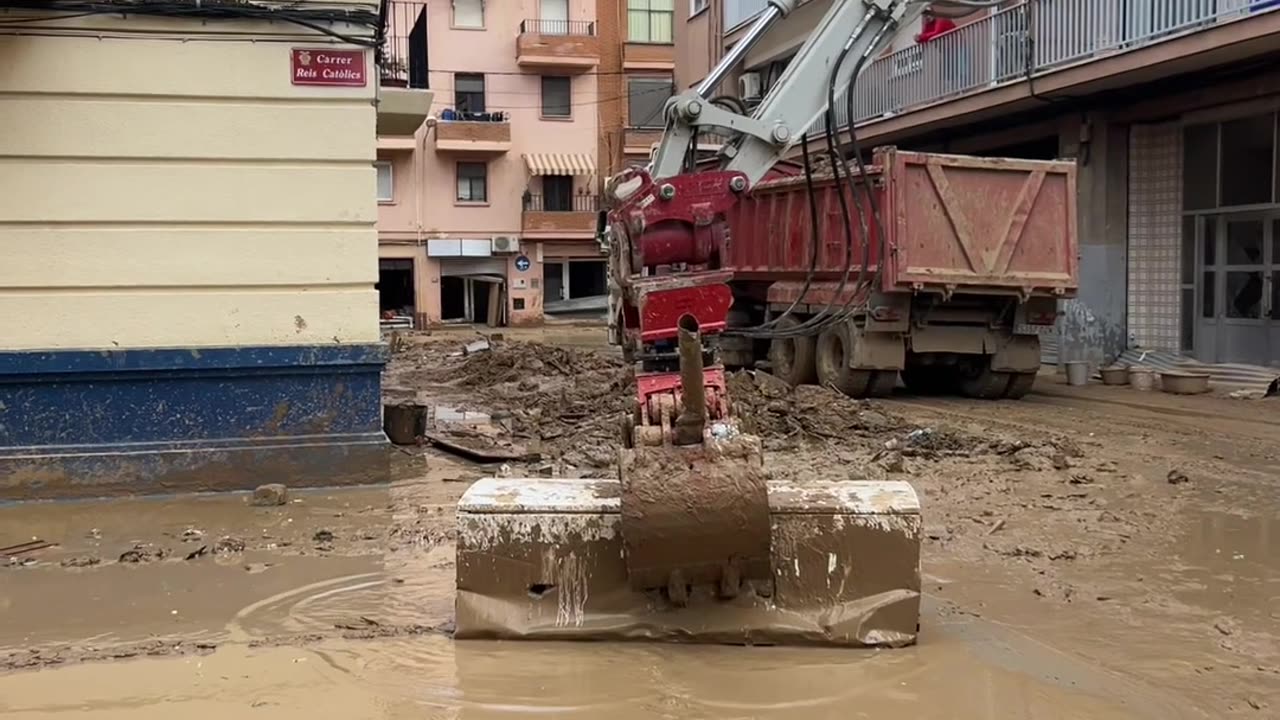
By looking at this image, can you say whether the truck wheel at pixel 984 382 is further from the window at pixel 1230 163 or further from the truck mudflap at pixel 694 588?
the truck mudflap at pixel 694 588

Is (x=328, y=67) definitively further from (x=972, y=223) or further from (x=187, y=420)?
(x=972, y=223)

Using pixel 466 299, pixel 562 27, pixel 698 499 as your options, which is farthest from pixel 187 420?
pixel 562 27

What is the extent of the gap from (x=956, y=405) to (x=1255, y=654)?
30.7 feet

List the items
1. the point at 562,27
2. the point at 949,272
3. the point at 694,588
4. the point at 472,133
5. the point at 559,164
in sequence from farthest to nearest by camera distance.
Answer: the point at 562,27, the point at 559,164, the point at 472,133, the point at 949,272, the point at 694,588

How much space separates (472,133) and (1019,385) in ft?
95.2

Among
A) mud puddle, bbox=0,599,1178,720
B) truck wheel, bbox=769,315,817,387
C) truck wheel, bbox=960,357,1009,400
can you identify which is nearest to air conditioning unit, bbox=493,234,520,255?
truck wheel, bbox=769,315,817,387

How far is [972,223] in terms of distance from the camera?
547 inches

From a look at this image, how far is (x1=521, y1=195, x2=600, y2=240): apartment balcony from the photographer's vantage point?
41.8 meters

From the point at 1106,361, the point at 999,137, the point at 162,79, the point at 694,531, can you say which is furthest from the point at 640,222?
the point at 999,137

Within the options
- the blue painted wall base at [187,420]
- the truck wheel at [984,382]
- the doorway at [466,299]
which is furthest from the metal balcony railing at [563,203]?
the blue painted wall base at [187,420]

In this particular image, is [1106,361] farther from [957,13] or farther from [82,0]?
[82,0]

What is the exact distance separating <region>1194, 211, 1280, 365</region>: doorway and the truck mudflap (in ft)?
44.1

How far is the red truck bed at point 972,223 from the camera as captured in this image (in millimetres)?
13625

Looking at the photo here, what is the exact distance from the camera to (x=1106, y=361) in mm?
17938
